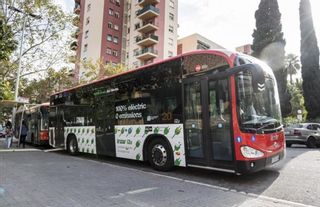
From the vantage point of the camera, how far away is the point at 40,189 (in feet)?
19.7

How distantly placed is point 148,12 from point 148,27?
227 centimetres

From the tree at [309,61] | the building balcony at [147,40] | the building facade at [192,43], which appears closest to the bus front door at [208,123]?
the tree at [309,61]

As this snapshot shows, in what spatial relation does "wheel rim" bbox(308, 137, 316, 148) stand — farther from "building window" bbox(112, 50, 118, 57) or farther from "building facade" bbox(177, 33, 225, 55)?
"building window" bbox(112, 50, 118, 57)

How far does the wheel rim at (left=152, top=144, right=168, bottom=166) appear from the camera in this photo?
8.09 metres

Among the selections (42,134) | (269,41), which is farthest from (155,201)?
(269,41)

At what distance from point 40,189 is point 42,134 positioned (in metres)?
11.9

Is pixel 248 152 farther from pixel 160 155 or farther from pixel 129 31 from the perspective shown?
pixel 129 31

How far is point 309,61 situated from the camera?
2842cm

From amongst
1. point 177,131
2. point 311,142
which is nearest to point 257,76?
point 177,131

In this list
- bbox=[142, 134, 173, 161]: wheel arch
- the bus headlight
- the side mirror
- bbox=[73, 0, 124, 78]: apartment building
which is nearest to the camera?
the side mirror

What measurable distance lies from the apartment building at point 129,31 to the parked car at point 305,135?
2743cm

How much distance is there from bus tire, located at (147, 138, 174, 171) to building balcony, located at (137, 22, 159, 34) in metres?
35.2

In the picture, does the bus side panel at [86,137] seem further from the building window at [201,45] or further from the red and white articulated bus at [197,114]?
the building window at [201,45]

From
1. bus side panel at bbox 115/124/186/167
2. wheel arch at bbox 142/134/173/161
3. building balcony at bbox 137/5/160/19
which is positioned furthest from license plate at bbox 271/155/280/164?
building balcony at bbox 137/5/160/19
